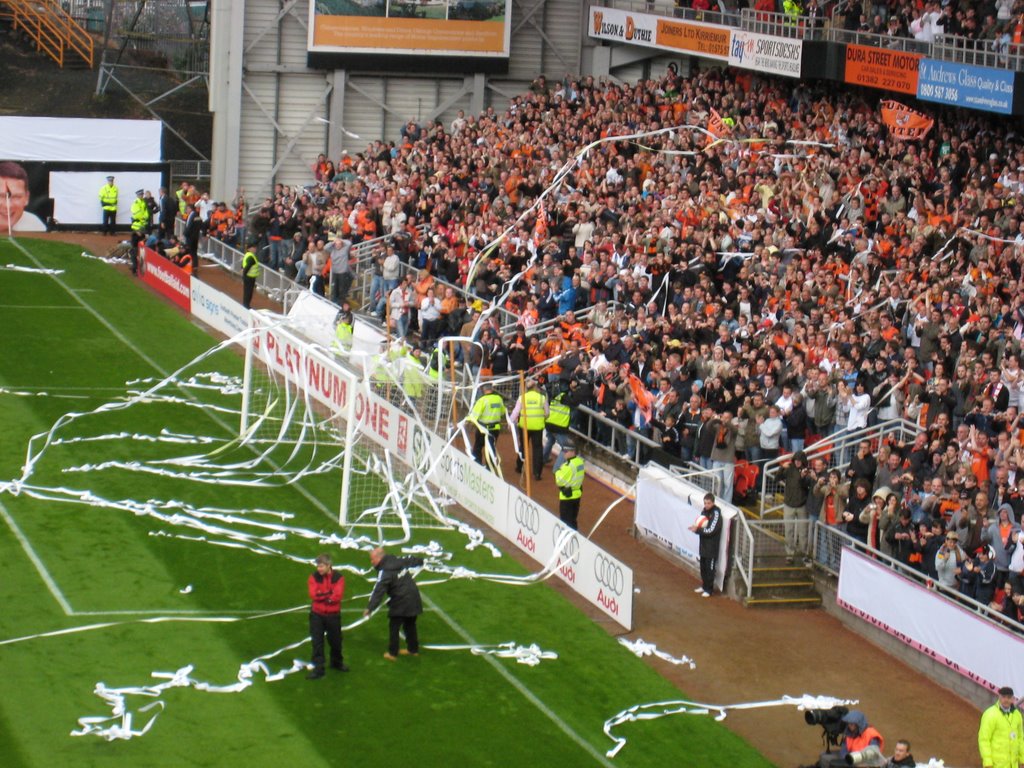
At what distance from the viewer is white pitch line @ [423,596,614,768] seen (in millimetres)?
17266

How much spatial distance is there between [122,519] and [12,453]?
3.53m

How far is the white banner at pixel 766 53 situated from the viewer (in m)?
33.4

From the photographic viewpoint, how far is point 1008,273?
25.6 metres

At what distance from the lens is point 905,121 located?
29609 mm

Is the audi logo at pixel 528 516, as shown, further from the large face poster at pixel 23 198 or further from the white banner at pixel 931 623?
the large face poster at pixel 23 198

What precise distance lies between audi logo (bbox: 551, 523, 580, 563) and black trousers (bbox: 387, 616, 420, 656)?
2938mm

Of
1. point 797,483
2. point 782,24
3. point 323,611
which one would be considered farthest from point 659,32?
point 323,611

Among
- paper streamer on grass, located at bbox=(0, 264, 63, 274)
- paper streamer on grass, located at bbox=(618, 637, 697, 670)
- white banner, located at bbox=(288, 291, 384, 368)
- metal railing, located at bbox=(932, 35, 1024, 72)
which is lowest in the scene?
paper streamer on grass, located at bbox=(618, 637, 697, 670)

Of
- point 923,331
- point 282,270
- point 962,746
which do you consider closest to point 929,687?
point 962,746

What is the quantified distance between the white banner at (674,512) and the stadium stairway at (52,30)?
3298cm

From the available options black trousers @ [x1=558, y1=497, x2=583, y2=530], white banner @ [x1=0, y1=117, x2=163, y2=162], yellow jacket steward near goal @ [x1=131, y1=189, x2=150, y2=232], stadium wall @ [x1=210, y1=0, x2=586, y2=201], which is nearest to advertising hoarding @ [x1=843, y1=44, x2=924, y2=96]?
black trousers @ [x1=558, y1=497, x2=583, y2=530]

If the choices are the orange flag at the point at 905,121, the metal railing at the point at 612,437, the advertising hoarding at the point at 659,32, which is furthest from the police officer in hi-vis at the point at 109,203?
the orange flag at the point at 905,121

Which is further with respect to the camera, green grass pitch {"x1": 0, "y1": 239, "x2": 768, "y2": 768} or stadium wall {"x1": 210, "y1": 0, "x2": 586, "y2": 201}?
stadium wall {"x1": 210, "y1": 0, "x2": 586, "y2": 201}

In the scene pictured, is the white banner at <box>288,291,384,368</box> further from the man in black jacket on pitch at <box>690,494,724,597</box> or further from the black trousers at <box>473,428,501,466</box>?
the man in black jacket on pitch at <box>690,494,724,597</box>
